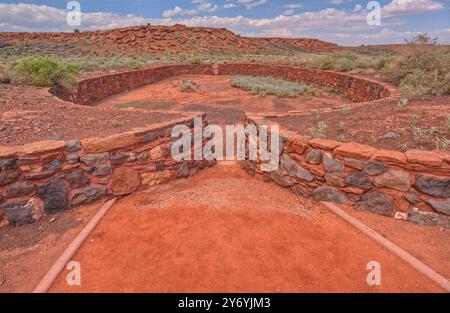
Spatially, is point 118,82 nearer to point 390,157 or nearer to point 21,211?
point 21,211

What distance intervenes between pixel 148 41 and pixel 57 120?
36.9 meters

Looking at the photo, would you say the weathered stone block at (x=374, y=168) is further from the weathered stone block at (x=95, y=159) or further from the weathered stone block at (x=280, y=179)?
the weathered stone block at (x=95, y=159)

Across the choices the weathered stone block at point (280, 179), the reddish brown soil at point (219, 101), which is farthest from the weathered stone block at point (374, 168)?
the reddish brown soil at point (219, 101)

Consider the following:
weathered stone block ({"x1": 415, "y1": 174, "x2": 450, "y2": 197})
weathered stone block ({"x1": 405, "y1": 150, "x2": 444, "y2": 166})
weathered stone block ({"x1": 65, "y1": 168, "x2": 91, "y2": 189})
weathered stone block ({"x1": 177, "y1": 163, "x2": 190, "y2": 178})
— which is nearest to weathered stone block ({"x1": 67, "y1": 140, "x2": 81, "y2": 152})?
weathered stone block ({"x1": 65, "y1": 168, "x2": 91, "y2": 189})

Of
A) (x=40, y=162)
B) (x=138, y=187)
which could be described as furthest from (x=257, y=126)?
(x=40, y=162)

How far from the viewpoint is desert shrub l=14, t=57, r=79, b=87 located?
9.62 metres

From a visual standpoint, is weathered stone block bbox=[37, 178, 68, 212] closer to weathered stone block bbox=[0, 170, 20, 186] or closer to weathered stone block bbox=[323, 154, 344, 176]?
weathered stone block bbox=[0, 170, 20, 186]

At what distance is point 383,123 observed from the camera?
5.16 meters

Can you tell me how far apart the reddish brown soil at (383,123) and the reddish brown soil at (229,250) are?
1.33 metres

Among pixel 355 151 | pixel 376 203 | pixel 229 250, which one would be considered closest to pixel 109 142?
pixel 229 250

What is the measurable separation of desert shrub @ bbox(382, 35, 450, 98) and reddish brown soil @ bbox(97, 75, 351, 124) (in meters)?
2.27

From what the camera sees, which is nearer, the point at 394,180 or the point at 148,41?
the point at 394,180

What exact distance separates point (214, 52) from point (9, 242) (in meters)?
36.8
